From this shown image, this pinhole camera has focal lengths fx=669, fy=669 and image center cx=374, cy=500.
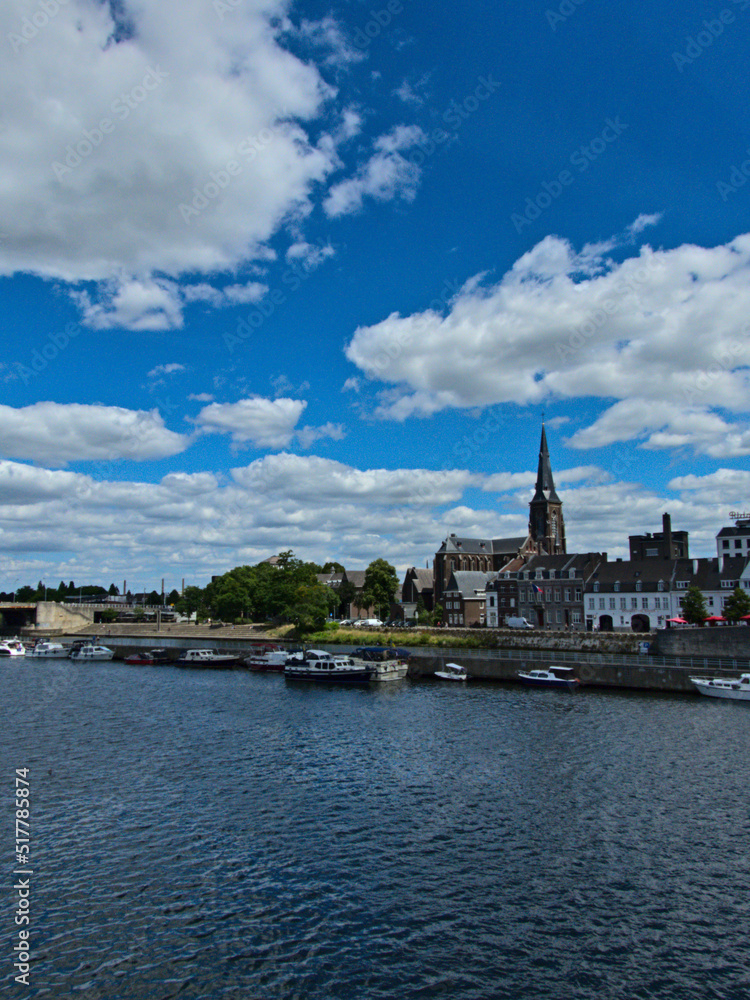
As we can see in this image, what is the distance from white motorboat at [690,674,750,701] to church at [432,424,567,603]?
86.4 meters

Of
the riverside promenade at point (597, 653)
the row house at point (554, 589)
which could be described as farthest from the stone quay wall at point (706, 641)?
the row house at point (554, 589)

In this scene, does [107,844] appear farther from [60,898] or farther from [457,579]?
[457,579]

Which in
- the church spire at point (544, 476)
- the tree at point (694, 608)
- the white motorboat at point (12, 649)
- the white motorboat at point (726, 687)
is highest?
the church spire at point (544, 476)

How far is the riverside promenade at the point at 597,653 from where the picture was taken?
228ft

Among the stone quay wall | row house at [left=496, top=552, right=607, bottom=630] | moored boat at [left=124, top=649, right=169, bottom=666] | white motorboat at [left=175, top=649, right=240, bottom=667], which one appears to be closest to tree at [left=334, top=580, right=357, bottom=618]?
row house at [left=496, top=552, right=607, bottom=630]

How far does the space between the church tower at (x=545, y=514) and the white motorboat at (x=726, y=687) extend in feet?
296

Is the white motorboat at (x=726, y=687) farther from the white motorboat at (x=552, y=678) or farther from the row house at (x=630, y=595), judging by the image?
the row house at (x=630, y=595)

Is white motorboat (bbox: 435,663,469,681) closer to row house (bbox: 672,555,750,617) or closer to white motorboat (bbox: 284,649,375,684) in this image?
white motorboat (bbox: 284,649,375,684)

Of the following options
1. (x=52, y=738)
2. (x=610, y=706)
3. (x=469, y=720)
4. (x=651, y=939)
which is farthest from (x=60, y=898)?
(x=610, y=706)

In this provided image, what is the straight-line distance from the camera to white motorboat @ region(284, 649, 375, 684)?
81250 millimetres

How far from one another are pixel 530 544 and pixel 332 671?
84.3m

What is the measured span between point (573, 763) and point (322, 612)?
299 feet

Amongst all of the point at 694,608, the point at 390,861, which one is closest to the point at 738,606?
the point at 694,608

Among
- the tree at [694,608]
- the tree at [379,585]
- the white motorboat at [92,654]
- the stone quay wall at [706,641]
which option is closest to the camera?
the stone quay wall at [706,641]
